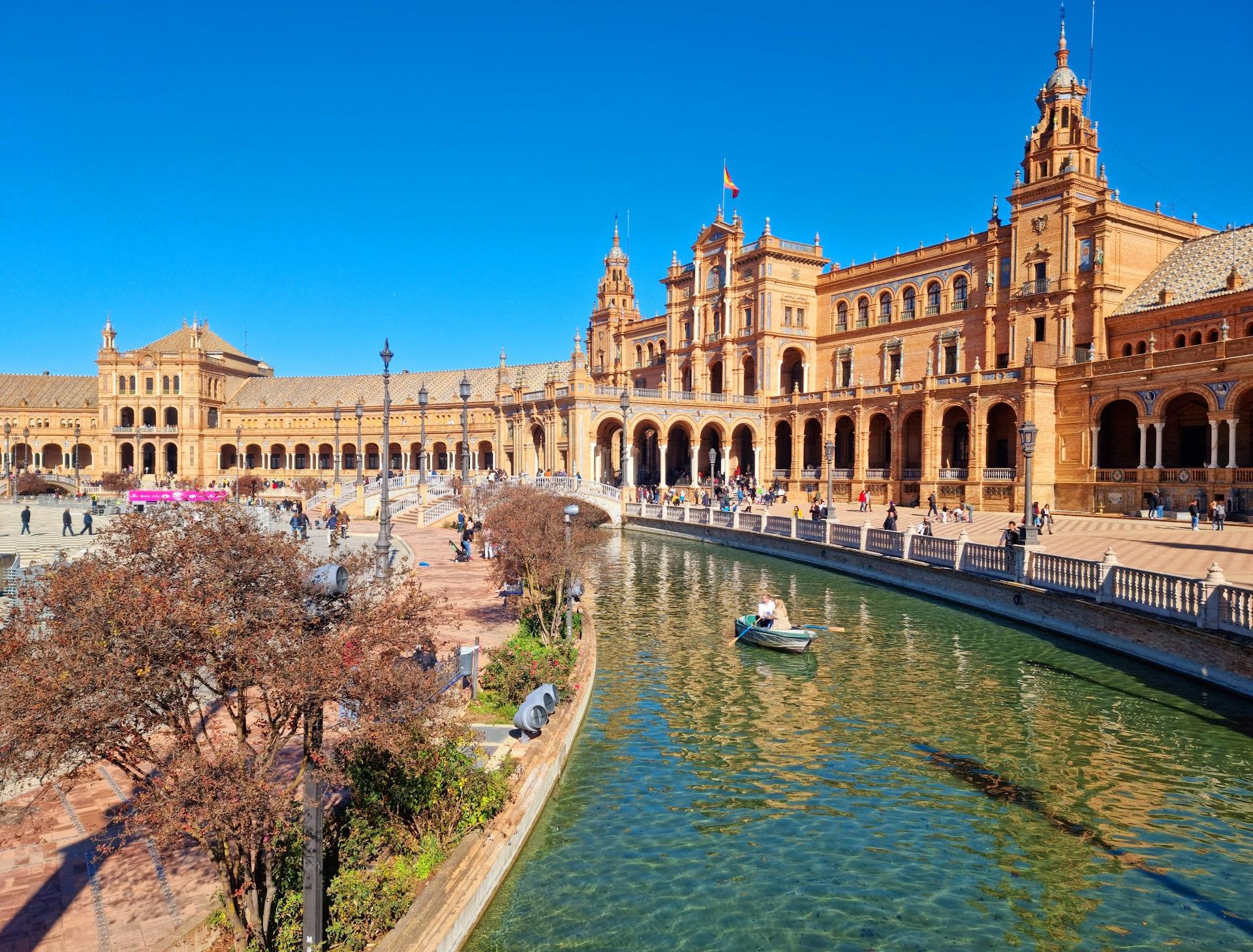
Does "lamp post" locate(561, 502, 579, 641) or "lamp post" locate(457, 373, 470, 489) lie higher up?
"lamp post" locate(457, 373, 470, 489)

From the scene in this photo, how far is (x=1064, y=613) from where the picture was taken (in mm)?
18500

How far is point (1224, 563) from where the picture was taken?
2127 cm

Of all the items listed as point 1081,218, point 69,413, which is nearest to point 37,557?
point 1081,218

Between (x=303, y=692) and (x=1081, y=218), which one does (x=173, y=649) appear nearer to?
(x=303, y=692)

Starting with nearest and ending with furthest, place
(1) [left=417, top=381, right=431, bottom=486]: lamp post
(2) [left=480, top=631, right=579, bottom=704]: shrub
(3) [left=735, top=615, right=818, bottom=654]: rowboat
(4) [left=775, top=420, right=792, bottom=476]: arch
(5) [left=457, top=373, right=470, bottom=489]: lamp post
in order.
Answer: (2) [left=480, top=631, right=579, bottom=704]: shrub
(3) [left=735, top=615, right=818, bottom=654]: rowboat
(5) [left=457, top=373, right=470, bottom=489]: lamp post
(1) [left=417, top=381, right=431, bottom=486]: lamp post
(4) [left=775, top=420, right=792, bottom=476]: arch

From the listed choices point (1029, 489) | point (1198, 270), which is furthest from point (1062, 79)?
point (1029, 489)

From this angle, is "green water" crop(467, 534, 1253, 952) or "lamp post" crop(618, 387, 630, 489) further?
"lamp post" crop(618, 387, 630, 489)

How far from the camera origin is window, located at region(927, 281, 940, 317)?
172 feet

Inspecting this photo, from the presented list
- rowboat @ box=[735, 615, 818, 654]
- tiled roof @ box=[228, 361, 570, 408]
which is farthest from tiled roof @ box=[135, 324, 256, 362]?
rowboat @ box=[735, 615, 818, 654]

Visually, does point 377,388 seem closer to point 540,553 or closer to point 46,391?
point 46,391

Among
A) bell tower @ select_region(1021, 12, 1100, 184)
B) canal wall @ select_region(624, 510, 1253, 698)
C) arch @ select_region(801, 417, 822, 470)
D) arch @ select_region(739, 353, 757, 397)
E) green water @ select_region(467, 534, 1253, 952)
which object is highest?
bell tower @ select_region(1021, 12, 1100, 184)

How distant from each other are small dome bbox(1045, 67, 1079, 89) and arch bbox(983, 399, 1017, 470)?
17332 millimetres

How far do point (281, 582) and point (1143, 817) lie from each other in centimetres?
996

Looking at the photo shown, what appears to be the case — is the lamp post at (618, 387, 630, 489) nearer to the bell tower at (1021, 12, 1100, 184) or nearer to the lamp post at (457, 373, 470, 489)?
the lamp post at (457, 373, 470, 489)
